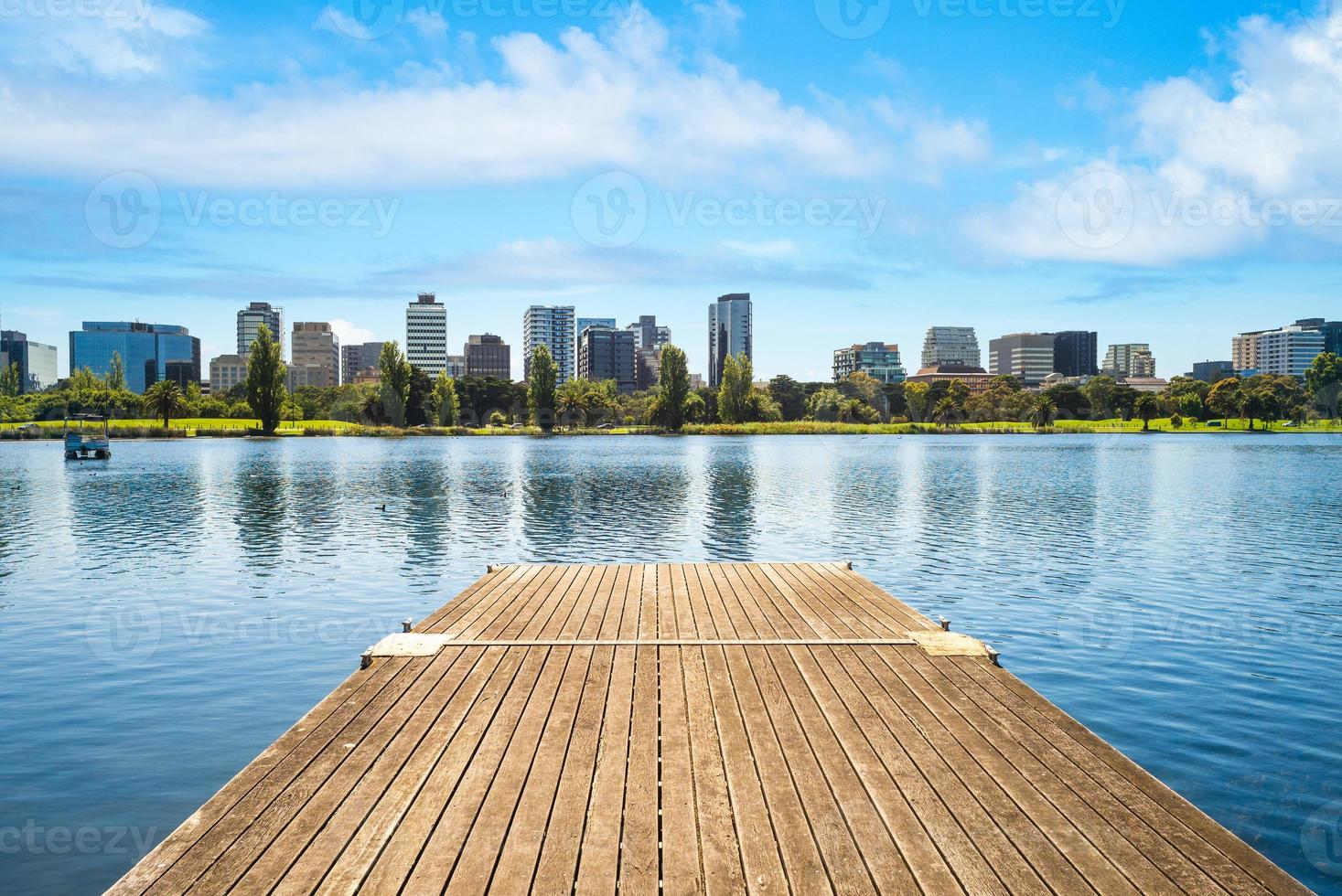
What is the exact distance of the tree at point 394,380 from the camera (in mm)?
132750

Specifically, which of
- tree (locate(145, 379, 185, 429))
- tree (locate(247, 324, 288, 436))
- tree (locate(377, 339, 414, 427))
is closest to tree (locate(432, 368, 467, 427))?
tree (locate(377, 339, 414, 427))

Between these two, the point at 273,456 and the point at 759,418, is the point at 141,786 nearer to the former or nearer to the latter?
the point at 273,456

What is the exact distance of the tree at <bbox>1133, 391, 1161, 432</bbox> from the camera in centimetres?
15050

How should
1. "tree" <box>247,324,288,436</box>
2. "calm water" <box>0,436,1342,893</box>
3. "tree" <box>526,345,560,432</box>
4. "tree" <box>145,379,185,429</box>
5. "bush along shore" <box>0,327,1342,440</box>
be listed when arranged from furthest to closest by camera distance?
"tree" <box>526,345,560,432</box> → "bush along shore" <box>0,327,1342,440</box> → "tree" <box>145,379,185,429</box> → "tree" <box>247,324,288,436</box> → "calm water" <box>0,436,1342,893</box>

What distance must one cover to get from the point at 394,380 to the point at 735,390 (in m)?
54.7

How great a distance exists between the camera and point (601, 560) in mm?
22453

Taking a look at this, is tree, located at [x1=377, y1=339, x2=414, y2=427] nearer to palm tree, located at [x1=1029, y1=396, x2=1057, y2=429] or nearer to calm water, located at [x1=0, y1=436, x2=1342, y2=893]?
calm water, located at [x1=0, y1=436, x2=1342, y2=893]

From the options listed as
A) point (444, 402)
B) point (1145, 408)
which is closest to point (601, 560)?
point (444, 402)

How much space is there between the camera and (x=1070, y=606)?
17.0 meters

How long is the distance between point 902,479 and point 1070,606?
107 feet

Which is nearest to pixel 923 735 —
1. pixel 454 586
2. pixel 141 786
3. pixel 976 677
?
pixel 976 677

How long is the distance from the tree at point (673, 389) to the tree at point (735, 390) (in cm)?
633

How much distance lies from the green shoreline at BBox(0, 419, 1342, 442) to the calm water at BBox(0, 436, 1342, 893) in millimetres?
79772

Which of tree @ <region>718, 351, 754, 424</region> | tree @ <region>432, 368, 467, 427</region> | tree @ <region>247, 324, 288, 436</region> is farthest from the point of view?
tree @ <region>432, 368, 467, 427</region>
